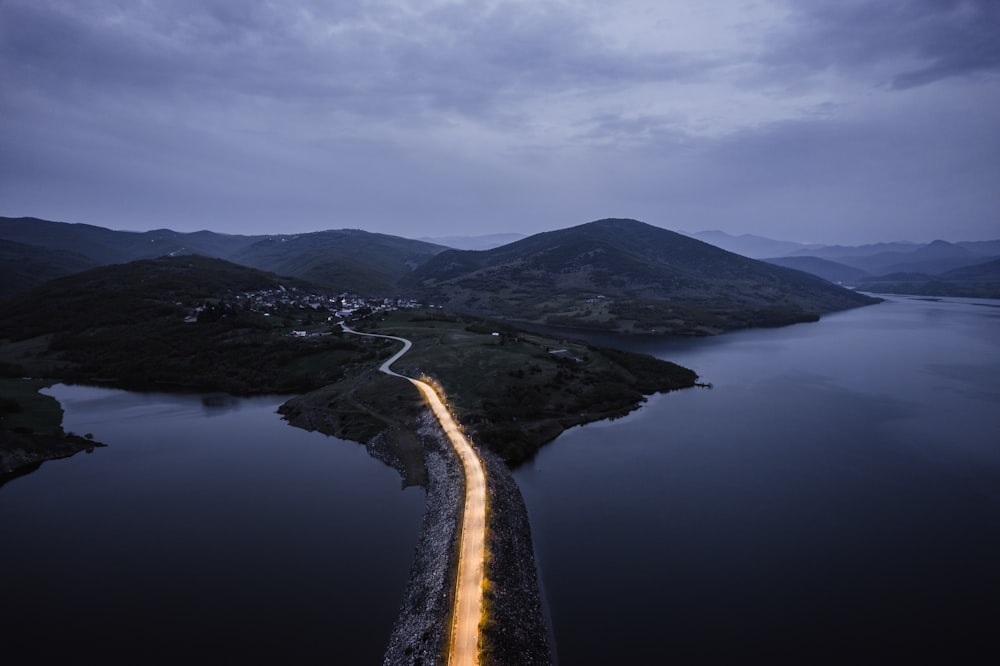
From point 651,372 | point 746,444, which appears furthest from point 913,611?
point 651,372

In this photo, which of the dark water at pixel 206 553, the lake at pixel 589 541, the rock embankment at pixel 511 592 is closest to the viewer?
the rock embankment at pixel 511 592

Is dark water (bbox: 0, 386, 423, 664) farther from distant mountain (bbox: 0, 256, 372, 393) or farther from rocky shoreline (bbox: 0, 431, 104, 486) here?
distant mountain (bbox: 0, 256, 372, 393)

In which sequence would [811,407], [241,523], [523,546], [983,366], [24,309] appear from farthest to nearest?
[24,309]
[983,366]
[811,407]
[241,523]
[523,546]

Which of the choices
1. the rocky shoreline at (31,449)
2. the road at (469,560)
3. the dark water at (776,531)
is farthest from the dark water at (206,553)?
the dark water at (776,531)

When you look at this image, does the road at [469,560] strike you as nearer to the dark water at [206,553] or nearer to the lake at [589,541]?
the dark water at [206,553]

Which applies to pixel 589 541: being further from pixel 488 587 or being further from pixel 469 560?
pixel 488 587

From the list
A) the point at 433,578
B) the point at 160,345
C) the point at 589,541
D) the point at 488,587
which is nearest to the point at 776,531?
the point at 589,541

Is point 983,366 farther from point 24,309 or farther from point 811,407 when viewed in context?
point 24,309
